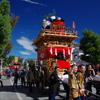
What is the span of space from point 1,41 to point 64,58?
589 centimetres

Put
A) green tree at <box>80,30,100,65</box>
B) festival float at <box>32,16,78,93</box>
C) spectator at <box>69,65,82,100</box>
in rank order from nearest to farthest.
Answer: spectator at <box>69,65,82,100</box> < festival float at <box>32,16,78,93</box> < green tree at <box>80,30,100,65</box>

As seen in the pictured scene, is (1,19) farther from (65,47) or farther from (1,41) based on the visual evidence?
(65,47)

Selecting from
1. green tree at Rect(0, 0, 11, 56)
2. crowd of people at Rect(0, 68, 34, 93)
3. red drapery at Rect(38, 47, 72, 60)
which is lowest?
crowd of people at Rect(0, 68, 34, 93)

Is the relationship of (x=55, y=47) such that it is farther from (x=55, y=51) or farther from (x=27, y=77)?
(x=27, y=77)

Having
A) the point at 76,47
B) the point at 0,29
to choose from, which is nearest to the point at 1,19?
the point at 0,29

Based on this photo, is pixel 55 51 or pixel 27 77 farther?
pixel 27 77

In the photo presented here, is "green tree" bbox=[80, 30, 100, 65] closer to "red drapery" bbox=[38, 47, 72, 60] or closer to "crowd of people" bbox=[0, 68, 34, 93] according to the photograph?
"crowd of people" bbox=[0, 68, 34, 93]

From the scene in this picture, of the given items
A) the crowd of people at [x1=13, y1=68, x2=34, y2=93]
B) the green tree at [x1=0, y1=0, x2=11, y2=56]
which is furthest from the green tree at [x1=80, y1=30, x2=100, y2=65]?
the green tree at [x1=0, y1=0, x2=11, y2=56]

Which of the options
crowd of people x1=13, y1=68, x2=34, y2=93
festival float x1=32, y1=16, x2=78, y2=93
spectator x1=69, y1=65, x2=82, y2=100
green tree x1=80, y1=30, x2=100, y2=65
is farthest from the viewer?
green tree x1=80, y1=30, x2=100, y2=65

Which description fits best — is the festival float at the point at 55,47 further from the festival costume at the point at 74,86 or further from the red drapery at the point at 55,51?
the festival costume at the point at 74,86

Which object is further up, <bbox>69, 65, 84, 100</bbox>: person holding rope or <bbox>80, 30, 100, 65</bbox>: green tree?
<bbox>80, 30, 100, 65</bbox>: green tree

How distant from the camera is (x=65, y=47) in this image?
1005 centimetres

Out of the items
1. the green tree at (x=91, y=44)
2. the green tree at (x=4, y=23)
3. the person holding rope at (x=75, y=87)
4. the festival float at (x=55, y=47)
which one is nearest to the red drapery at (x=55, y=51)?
the festival float at (x=55, y=47)

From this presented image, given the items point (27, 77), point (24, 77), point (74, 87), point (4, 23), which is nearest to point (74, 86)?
point (74, 87)
